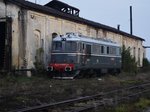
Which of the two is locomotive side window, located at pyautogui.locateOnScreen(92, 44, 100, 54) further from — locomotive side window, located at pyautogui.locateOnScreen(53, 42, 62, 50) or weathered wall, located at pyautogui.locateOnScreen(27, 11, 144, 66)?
weathered wall, located at pyautogui.locateOnScreen(27, 11, 144, 66)

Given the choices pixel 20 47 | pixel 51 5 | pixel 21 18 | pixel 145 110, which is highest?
pixel 51 5

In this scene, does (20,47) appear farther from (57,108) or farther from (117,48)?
(57,108)

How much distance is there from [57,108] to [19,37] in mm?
16679

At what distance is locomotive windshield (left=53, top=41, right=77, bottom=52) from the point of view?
30453mm

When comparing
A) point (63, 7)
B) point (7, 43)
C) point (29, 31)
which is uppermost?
point (63, 7)

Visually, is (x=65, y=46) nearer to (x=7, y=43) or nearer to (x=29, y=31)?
(x=29, y=31)

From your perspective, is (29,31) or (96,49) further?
(96,49)

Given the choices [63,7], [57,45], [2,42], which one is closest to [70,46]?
[57,45]

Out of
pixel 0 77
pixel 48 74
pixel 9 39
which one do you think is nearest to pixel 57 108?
pixel 0 77

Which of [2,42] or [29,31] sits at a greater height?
[29,31]

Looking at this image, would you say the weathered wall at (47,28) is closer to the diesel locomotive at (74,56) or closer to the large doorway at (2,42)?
the diesel locomotive at (74,56)

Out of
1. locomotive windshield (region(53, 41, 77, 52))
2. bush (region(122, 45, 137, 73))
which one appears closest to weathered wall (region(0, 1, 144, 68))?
locomotive windshield (region(53, 41, 77, 52))

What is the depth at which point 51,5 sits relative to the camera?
4519cm

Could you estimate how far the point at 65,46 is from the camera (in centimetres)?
3070
